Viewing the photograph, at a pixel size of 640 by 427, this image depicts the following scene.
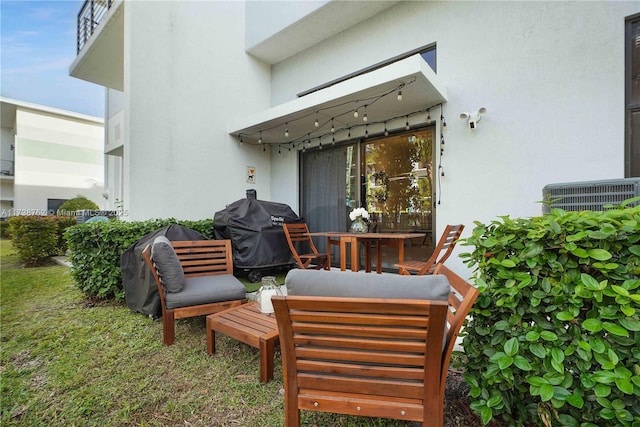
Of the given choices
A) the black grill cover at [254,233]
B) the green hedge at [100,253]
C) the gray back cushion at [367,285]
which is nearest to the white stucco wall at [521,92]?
the black grill cover at [254,233]

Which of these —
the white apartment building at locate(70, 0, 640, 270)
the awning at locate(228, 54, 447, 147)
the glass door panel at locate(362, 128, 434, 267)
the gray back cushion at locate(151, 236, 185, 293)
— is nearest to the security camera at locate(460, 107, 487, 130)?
the white apartment building at locate(70, 0, 640, 270)

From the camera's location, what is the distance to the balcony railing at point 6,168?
17.3 meters

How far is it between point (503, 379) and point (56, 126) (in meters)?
24.5

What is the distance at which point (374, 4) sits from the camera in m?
4.92

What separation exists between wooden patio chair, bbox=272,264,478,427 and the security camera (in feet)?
11.9

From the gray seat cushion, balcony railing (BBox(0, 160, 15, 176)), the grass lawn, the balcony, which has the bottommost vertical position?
the grass lawn

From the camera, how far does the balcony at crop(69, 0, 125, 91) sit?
18.0 ft

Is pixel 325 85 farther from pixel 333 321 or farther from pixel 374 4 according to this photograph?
pixel 333 321

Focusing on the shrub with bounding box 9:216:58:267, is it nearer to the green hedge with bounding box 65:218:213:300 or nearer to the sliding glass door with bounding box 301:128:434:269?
the green hedge with bounding box 65:218:213:300

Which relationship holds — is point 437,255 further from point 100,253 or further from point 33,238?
point 33,238

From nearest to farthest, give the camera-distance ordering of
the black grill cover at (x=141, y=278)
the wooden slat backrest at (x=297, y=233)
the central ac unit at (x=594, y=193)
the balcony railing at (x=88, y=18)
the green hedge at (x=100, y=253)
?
the central ac unit at (x=594, y=193) < the black grill cover at (x=141, y=278) < the green hedge at (x=100, y=253) < the wooden slat backrest at (x=297, y=233) < the balcony railing at (x=88, y=18)

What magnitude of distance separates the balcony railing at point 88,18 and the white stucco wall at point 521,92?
671cm

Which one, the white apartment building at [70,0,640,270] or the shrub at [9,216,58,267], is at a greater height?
the white apartment building at [70,0,640,270]

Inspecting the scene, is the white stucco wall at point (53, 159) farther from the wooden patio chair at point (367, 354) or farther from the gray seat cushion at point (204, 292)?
the wooden patio chair at point (367, 354)
